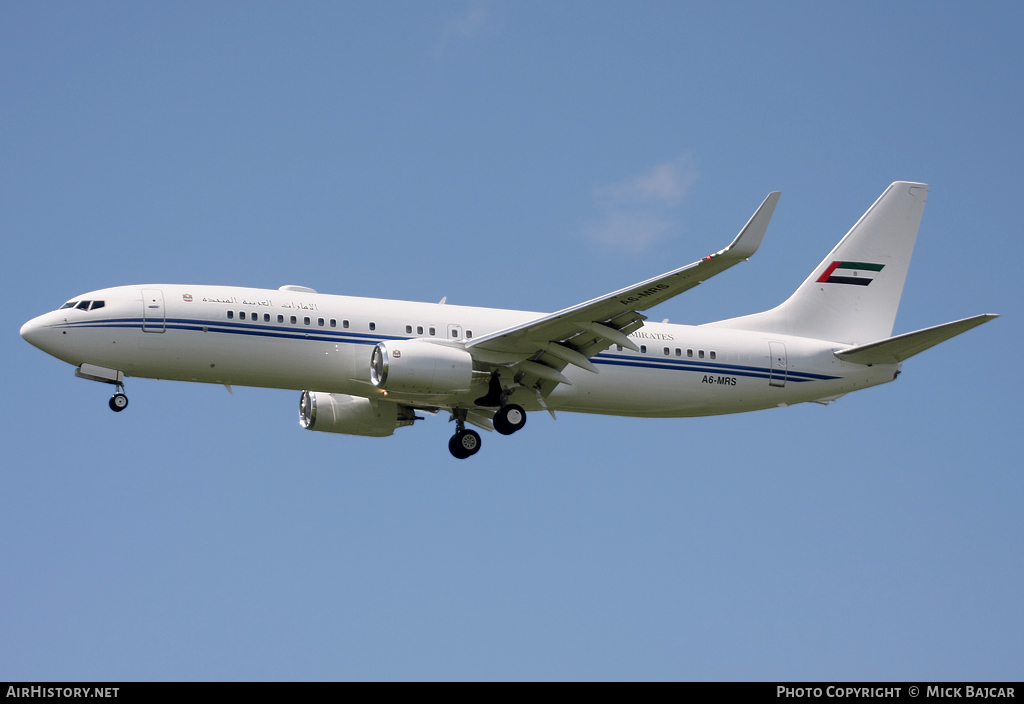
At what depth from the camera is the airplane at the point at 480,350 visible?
105 ft

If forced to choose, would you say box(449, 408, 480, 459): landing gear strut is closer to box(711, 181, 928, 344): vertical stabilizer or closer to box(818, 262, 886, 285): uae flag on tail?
box(711, 181, 928, 344): vertical stabilizer

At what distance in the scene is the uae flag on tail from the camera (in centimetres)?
4100

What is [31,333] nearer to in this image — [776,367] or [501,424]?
[501,424]

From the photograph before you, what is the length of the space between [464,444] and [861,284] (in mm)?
15480

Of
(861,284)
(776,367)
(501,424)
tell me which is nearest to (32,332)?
(501,424)

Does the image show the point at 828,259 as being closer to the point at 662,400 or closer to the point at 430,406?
the point at 662,400

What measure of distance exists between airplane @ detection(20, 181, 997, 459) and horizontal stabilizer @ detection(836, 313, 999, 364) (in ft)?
0.20

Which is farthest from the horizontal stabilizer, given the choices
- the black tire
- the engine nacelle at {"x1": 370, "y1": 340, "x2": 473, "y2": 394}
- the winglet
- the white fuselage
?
the engine nacelle at {"x1": 370, "y1": 340, "x2": 473, "y2": 394}

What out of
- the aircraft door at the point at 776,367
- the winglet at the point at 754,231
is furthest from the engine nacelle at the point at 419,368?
the aircraft door at the point at 776,367

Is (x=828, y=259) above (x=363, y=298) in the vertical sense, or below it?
above

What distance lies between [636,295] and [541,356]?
448 centimetres

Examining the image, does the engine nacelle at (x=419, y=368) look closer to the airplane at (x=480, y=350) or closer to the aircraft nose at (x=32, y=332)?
the airplane at (x=480, y=350)
